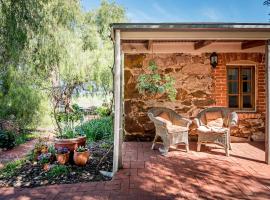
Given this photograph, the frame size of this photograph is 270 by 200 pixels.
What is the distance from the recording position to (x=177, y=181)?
3895 mm

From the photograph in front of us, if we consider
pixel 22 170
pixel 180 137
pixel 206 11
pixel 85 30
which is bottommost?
pixel 22 170

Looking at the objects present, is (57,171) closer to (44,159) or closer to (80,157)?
(80,157)

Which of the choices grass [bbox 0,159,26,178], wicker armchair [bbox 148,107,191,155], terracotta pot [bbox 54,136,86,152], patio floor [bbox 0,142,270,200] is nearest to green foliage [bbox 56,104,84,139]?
terracotta pot [bbox 54,136,86,152]

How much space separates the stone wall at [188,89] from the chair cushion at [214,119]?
2.20ft

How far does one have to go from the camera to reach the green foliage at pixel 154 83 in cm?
596

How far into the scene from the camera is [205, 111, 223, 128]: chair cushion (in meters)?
5.83

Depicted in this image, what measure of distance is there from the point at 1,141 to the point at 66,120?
1946 mm

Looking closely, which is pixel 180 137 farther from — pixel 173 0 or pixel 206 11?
pixel 206 11

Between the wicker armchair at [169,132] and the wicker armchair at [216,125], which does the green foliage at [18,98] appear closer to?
the wicker armchair at [169,132]

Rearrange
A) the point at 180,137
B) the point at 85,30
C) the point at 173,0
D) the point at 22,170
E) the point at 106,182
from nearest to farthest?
1. the point at 106,182
2. the point at 22,170
3. the point at 180,137
4. the point at 85,30
5. the point at 173,0

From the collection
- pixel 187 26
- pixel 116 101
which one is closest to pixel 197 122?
pixel 116 101

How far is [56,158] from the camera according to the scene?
4.93 metres


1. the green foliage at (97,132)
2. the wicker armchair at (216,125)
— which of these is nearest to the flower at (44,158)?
the green foliage at (97,132)

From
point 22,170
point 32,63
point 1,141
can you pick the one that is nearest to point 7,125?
point 1,141
